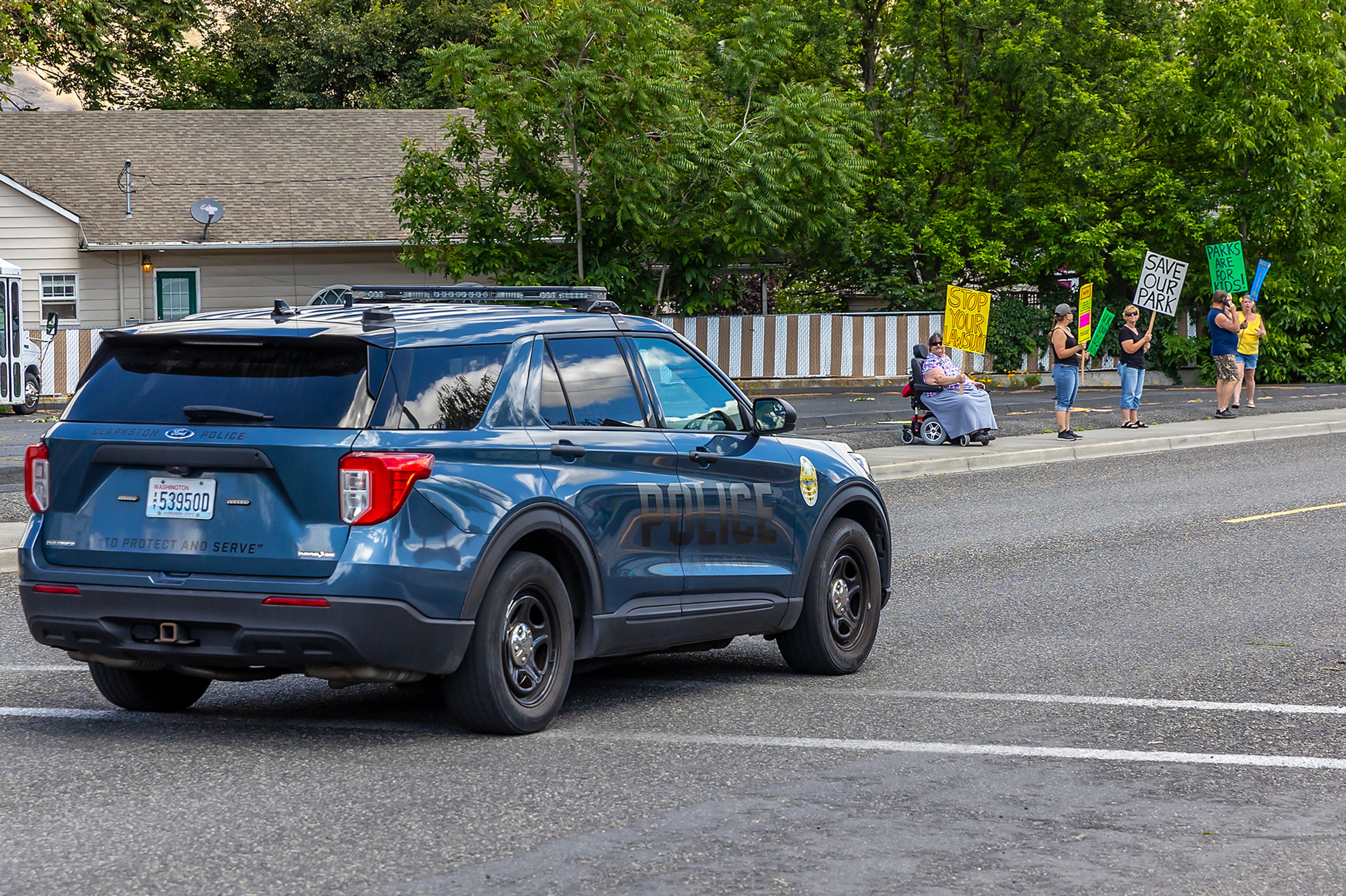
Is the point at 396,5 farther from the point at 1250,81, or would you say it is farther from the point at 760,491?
the point at 760,491

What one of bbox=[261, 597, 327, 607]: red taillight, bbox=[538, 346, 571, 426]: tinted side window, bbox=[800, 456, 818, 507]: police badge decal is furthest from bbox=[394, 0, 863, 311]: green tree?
bbox=[261, 597, 327, 607]: red taillight

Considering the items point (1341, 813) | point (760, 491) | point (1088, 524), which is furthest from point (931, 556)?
point (1341, 813)

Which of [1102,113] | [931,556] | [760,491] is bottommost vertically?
[931,556]

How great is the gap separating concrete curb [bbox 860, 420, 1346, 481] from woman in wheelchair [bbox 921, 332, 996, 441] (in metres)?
0.55

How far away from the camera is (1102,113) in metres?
35.0

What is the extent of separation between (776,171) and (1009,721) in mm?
21787

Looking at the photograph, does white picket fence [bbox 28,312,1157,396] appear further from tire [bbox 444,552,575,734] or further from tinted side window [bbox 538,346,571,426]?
tire [bbox 444,552,575,734]

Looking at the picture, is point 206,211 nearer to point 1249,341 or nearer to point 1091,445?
point 1091,445

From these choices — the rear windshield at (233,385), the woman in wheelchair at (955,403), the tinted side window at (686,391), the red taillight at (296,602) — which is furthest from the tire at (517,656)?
the woman in wheelchair at (955,403)

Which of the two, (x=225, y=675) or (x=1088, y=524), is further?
(x=1088, y=524)

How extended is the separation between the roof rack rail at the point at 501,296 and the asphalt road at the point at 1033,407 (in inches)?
527

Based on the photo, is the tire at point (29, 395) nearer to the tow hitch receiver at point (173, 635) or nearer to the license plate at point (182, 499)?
the license plate at point (182, 499)

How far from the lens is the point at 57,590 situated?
6098mm

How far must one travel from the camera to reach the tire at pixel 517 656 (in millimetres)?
6047
